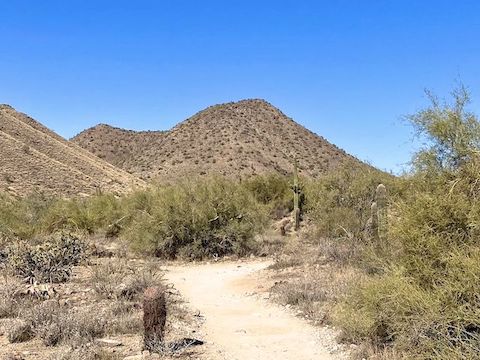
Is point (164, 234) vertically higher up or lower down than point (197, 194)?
lower down

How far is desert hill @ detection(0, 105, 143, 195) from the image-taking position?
4112 cm

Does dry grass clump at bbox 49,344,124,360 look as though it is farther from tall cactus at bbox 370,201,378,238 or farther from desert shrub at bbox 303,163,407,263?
tall cactus at bbox 370,201,378,238

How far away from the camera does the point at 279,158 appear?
6391cm

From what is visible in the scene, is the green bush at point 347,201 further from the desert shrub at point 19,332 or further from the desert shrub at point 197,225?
the desert shrub at point 19,332

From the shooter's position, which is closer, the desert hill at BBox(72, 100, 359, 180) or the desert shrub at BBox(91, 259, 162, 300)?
the desert shrub at BBox(91, 259, 162, 300)

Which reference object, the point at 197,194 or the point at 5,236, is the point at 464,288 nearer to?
the point at 197,194

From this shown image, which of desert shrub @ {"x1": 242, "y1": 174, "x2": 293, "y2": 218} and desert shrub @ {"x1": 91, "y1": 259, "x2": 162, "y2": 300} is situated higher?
desert shrub @ {"x1": 242, "y1": 174, "x2": 293, "y2": 218}

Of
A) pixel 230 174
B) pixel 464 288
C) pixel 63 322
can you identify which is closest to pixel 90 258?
pixel 63 322

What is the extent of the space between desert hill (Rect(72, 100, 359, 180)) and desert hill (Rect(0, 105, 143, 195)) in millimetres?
7582

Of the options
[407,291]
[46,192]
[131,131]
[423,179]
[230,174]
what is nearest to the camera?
[407,291]

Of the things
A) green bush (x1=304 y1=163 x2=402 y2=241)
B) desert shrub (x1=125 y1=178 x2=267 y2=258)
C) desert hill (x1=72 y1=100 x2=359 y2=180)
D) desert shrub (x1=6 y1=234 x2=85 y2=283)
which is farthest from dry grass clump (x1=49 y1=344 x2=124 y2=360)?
desert hill (x1=72 y1=100 x2=359 y2=180)

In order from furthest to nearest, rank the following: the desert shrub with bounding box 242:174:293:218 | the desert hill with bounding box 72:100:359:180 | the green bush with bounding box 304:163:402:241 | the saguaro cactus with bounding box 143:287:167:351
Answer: the desert hill with bounding box 72:100:359:180 < the desert shrub with bounding box 242:174:293:218 < the green bush with bounding box 304:163:402:241 < the saguaro cactus with bounding box 143:287:167:351

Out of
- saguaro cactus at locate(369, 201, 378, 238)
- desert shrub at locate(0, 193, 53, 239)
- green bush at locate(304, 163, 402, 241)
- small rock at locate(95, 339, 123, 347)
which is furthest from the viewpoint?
desert shrub at locate(0, 193, 53, 239)

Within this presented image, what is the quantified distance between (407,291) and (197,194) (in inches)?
555
